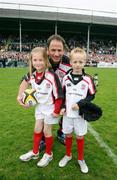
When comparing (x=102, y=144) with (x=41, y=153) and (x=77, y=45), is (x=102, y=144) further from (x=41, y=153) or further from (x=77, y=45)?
(x=77, y=45)

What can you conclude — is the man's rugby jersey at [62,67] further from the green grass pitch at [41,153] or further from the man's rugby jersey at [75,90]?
Answer: the green grass pitch at [41,153]

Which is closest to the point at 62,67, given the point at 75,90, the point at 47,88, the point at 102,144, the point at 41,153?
the point at 47,88

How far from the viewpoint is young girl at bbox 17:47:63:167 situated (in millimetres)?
4555

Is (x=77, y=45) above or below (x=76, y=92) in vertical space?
above

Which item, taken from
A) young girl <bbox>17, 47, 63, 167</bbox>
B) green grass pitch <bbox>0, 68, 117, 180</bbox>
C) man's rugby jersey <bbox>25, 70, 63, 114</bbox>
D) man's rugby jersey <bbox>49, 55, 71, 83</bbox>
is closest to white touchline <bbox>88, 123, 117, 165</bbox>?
green grass pitch <bbox>0, 68, 117, 180</bbox>

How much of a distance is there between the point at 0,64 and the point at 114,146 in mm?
Result: 27408

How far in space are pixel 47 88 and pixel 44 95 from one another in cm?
13

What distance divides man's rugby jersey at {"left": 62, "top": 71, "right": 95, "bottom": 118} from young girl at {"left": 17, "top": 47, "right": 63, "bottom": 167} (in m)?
0.12

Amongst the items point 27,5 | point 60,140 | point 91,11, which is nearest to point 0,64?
point 27,5

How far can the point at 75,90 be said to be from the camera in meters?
4.43

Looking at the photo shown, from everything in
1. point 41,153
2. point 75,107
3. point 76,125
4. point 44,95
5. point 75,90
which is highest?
point 75,90

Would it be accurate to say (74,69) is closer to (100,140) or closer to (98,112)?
(98,112)

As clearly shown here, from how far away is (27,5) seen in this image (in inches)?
1708

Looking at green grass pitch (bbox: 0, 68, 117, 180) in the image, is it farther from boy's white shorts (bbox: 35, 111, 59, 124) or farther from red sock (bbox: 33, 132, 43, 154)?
boy's white shorts (bbox: 35, 111, 59, 124)
